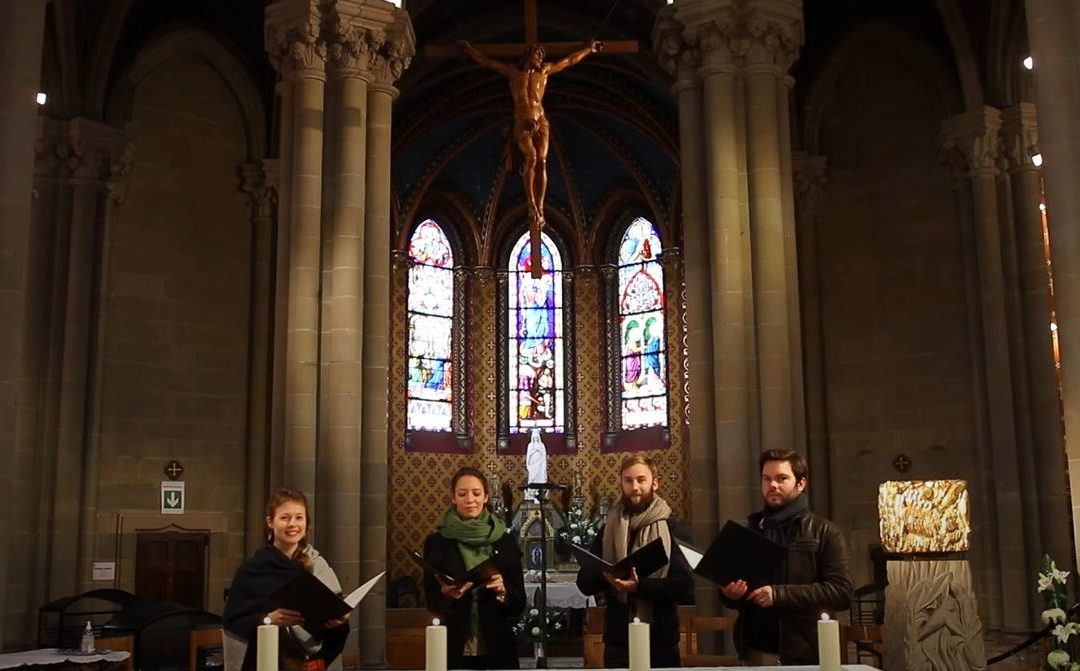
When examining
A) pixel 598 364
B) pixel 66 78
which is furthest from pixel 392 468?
pixel 66 78

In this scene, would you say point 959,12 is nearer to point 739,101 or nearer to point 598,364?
point 739,101

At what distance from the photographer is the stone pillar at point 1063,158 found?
8.14 m

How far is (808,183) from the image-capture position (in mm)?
16469

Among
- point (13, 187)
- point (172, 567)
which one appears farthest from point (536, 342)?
point (13, 187)

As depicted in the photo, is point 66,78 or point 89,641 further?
point 66,78

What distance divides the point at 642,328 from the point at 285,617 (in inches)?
763

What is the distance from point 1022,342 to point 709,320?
5.11 m

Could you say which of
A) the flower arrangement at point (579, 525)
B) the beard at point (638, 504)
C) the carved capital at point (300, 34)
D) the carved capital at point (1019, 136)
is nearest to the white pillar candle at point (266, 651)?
the beard at point (638, 504)

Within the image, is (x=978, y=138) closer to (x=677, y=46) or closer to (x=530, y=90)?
(x=677, y=46)

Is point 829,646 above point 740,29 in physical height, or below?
below

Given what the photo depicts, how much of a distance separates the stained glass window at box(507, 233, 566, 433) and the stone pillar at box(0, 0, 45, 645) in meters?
15.5

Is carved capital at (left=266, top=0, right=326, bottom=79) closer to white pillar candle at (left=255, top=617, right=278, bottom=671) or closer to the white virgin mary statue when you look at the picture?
white pillar candle at (left=255, top=617, right=278, bottom=671)

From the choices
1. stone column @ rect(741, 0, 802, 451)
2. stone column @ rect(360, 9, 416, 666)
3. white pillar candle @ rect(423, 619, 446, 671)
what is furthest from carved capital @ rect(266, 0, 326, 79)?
white pillar candle @ rect(423, 619, 446, 671)

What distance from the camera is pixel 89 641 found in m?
8.30
